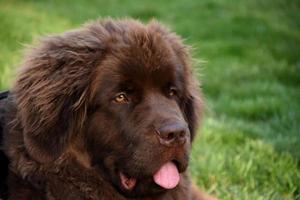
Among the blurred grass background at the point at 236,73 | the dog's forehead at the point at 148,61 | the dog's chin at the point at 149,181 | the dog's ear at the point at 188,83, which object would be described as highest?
the dog's forehead at the point at 148,61

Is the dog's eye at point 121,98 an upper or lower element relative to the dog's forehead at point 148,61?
lower

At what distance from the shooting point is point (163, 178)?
15.1ft

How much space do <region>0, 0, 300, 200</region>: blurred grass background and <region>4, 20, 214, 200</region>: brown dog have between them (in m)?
0.58

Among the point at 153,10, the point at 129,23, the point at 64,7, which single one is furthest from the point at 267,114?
the point at 64,7

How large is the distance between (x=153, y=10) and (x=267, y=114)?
837 centimetres

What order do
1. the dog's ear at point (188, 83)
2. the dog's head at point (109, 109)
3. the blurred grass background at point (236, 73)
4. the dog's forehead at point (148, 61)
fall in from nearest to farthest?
the dog's head at point (109, 109)
the dog's forehead at point (148, 61)
the dog's ear at point (188, 83)
the blurred grass background at point (236, 73)

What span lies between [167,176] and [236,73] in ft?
27.6

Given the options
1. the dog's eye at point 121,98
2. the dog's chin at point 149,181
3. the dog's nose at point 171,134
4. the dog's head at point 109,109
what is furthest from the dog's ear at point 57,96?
the dog's nose at point 171,134

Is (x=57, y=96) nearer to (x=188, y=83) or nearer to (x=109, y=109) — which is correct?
(x=109, y=109)

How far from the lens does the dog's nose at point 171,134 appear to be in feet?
14.4

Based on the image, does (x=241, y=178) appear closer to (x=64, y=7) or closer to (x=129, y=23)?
(x=129, y=23)

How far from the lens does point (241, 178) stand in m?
7.21

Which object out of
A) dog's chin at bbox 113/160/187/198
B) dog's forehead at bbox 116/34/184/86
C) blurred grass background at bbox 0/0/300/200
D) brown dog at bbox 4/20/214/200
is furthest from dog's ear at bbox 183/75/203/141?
dog's chin at bbox 113/160/187/198

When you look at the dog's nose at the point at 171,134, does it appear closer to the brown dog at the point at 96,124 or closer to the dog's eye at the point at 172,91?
the brown dog at the point at 96,124
